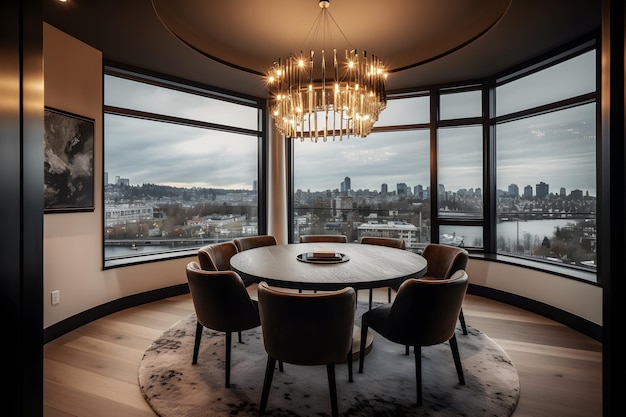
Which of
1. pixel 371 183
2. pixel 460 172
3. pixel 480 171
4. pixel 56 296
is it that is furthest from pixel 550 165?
pixel 56 296

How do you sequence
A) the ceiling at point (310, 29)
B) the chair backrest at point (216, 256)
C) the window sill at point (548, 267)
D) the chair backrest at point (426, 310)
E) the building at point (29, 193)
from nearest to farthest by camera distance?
the building at point (29, 193)
the chair backrest at point (426, 310)
the chair backrest at point (216, 256)
the ceiling at point (310, 29)
the window sill at point (548, 267)

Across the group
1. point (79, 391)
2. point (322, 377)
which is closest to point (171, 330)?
point (79, 391)

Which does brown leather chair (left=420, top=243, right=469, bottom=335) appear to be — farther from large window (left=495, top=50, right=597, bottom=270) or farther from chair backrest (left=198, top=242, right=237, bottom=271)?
chair backrest (left=198, top=242, right=237, bottom=271)

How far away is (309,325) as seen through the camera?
1.78m

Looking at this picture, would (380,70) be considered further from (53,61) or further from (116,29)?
(53,61)

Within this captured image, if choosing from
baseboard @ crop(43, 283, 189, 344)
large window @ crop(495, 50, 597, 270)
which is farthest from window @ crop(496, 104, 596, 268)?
baseboard @ crop(43, 283, 189, 344)

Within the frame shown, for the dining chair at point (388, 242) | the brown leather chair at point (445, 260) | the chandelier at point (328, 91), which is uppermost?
the chandelier at point (328, 91)

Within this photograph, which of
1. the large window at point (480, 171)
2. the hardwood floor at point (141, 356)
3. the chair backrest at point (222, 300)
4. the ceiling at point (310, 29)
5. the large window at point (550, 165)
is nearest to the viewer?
the hardwood floor at point (141, 356)

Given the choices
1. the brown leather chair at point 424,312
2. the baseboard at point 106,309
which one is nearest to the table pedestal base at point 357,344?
the brown leather chair at point 424,312

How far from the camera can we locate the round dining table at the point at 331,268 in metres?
2.11

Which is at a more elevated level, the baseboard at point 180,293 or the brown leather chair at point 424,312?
the brown leather chair at point 424,312

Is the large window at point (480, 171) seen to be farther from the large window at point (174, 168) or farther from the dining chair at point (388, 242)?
the dining chair at point (388, 242)

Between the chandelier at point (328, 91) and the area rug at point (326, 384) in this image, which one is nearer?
the area rug at point (326, 384)

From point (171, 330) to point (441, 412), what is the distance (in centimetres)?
244
